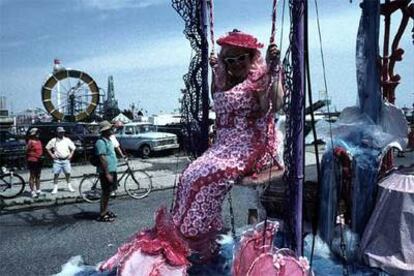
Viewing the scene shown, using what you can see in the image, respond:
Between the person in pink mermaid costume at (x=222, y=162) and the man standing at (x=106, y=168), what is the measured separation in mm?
4507

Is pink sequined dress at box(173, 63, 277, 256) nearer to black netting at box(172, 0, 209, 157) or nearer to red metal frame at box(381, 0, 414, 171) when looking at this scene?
black netting at box(172, 0, 209, 157)

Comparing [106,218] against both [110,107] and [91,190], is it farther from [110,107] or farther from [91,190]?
[110,107]

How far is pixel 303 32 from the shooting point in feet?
9.82

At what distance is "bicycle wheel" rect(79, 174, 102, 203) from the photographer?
10016 mm

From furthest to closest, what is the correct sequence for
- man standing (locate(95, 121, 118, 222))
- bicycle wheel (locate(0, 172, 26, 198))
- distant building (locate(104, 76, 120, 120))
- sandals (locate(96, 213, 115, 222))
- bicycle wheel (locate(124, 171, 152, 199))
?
distant building (locate(104, 76, 120, 120))
bicycle wheel (locate(0, 172, 26, 198))
bicycle wheel (locate(124, 171, 152, 199))
man standing (locate(95, 121, 118, 222))
sandals (locate(96, 213, 115, 222))

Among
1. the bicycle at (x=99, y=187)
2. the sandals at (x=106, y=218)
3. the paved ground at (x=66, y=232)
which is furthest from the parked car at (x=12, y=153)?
the sandals at (x=106, y=218)

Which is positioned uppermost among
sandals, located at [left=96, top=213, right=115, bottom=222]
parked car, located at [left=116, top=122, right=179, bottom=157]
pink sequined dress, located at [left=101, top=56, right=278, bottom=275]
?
pink sequined dress, located at [left=101, top=56, right=278, bottom=275]

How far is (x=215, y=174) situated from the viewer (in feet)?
11.1

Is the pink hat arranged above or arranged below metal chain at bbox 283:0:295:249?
above

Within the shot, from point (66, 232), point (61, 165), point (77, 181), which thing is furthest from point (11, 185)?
point (66, 232)

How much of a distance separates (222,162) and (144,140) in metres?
17.3

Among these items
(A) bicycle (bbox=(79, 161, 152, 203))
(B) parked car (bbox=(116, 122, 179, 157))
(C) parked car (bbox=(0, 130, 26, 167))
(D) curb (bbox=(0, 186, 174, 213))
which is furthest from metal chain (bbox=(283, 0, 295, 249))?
(B) parked car (bbox=(116, 122, 179, 157))

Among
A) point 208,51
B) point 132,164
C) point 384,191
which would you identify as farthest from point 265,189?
point 132,164

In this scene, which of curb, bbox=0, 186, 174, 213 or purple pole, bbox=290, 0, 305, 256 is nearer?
purple pole, bbox=290, 0, 305, 256
